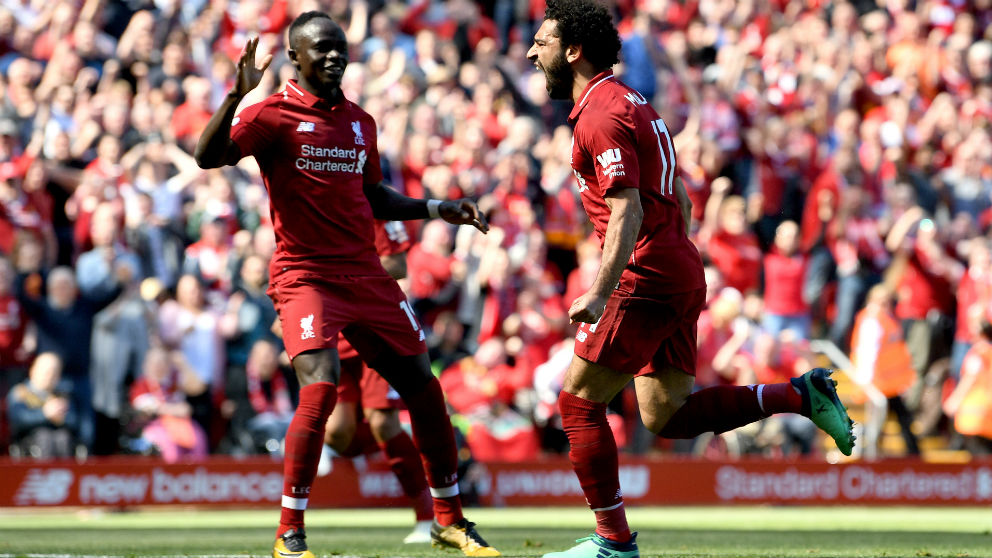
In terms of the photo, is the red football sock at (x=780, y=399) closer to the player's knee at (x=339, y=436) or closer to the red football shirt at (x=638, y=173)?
the red football shirt at (x=638, y=173)

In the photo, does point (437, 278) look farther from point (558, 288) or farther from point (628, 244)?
point (628, 244)

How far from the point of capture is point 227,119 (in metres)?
7.16

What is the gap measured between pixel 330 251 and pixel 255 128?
76 cm

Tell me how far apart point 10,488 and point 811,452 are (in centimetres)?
796

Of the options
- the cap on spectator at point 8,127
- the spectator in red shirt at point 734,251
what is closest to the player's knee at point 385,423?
the cap on spectator at point 8,127

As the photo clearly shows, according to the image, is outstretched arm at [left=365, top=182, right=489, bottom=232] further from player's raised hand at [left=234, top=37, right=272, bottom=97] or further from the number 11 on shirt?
the number 11 on shirt

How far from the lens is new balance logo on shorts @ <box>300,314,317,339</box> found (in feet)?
24.4

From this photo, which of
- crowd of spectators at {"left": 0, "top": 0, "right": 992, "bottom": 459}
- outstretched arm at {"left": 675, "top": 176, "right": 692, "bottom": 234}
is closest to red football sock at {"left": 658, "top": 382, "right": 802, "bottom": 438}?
outstretched arm at {"left": 675, "top": 176, "right": 692, "bottom": 234}

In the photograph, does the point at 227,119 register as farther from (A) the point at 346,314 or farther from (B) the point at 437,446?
(B) the point at 437,446

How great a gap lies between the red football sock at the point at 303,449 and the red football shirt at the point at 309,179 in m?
0.72

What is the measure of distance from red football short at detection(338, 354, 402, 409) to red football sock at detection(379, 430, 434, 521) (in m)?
0.25

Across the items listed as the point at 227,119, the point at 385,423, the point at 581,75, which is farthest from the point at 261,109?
the point at 385,423

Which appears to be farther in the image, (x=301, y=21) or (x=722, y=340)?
(x=722, y=340)

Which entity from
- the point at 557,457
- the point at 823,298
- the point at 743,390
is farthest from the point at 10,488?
the point at 823,298
